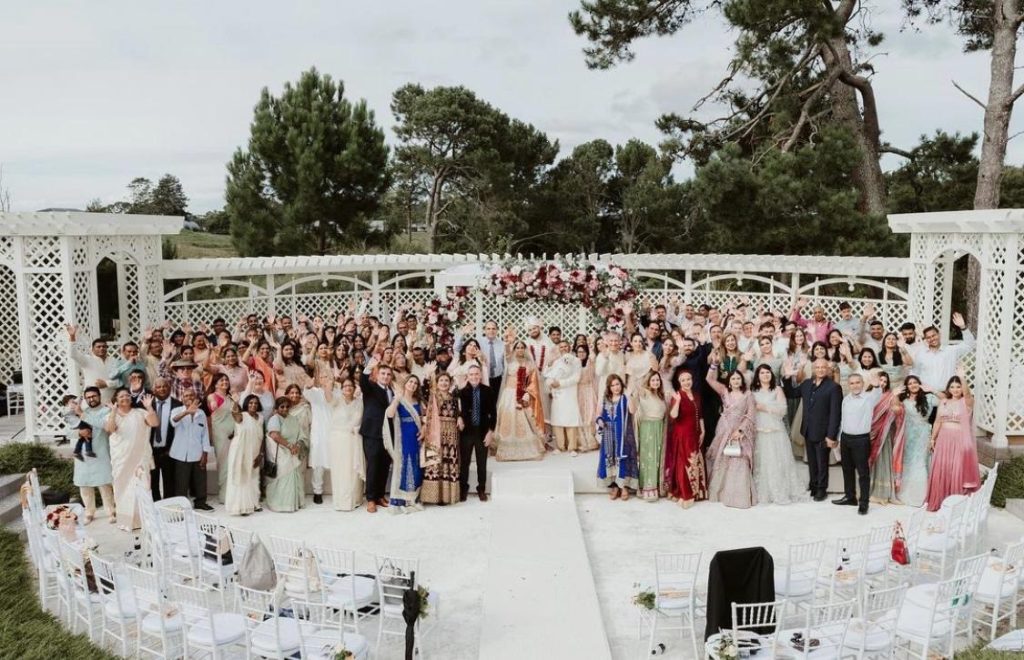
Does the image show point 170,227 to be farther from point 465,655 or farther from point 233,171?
point 233,171

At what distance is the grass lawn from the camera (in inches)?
1368

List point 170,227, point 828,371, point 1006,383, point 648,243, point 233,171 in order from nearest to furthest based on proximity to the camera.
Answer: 1. point 828,371
2. point 1006,383
3. point 170,227
4. point 233,171
5. point 648,243

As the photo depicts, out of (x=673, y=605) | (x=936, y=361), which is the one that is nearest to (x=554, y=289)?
(x=936, y=361)

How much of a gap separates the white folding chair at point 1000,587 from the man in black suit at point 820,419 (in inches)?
106

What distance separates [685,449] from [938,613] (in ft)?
12.5

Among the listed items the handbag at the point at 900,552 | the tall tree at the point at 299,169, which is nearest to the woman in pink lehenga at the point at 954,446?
the handbag at the point at 900,552

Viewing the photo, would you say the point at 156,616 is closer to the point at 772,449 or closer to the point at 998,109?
the point at 772,449

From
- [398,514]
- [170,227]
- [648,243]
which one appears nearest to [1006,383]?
[398,514]

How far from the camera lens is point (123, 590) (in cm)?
675

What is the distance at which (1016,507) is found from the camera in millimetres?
9727

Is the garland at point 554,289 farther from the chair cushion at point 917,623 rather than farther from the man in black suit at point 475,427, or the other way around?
the chair cushion at point 917,623

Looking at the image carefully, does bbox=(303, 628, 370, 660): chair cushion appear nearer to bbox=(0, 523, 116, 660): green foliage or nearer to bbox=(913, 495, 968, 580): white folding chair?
bbox=(0, 523, 116, 660): green foliage

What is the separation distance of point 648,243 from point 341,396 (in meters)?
22.5

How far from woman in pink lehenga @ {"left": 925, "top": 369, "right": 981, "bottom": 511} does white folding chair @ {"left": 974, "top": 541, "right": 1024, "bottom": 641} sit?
2374 millimetres
